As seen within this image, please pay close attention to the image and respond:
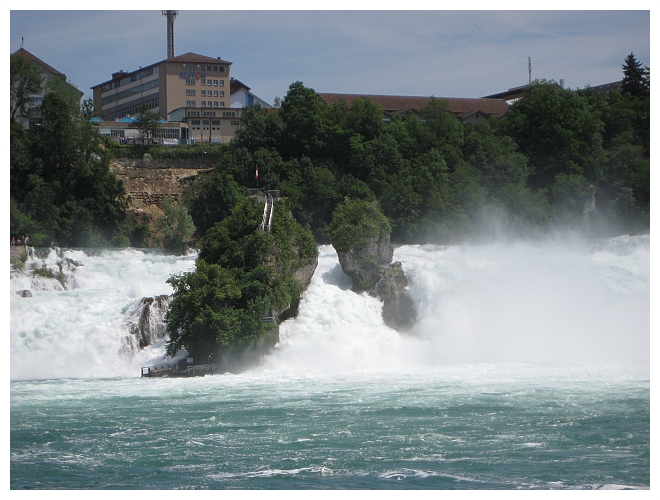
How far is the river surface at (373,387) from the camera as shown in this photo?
15414 mm

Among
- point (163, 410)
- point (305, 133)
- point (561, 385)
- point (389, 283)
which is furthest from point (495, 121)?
point (163, 410)

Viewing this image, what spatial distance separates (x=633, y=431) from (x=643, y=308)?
1298 centimetres

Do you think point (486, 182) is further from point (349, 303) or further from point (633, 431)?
point (633, 431)

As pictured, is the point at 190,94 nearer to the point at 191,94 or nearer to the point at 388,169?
the point at 191,94

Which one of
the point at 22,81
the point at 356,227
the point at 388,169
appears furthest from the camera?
the point at 388,169

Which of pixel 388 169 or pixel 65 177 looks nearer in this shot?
pixel 65 177

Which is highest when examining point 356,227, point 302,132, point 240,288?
point 302,132

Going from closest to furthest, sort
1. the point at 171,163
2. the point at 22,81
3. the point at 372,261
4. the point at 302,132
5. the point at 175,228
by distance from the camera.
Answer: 1. the point at 372,261
2. the point at 175,228
3. the point at 22,81
4. the point at 302,132
5. the point at 171,163

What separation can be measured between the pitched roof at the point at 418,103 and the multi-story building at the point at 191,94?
20.4ft

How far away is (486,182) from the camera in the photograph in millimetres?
44969

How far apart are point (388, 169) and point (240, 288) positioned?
1866cm

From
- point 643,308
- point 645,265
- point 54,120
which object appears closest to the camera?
point 643,308

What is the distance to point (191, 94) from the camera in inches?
2357

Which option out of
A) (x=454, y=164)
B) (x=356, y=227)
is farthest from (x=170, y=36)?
(x=356, y=227)
